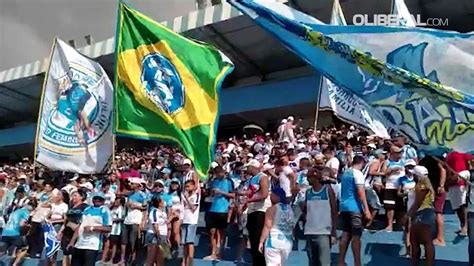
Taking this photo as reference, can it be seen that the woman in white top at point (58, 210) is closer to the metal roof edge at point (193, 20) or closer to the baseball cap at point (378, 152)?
the baseball cap at point (378, 152)

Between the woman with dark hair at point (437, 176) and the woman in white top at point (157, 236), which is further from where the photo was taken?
the woman in white top at point (157, 236)

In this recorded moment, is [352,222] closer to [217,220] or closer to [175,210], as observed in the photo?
[217,220]

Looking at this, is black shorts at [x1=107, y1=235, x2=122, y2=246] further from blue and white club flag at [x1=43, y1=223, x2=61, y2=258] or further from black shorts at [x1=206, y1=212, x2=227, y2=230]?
black shorts at [x1=206, y1=212, x2=227, y2=230]

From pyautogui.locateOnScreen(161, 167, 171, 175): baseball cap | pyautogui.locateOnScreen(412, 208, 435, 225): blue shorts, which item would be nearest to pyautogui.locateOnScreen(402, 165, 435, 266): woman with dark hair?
pyautogui.locateOnScreen(412, 208, 435, 225): blue shorts

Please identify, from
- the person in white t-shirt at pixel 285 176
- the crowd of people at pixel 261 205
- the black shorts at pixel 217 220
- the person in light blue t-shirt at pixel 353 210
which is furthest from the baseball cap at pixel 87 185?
the person in light blue t-shirt at pixel 353 210

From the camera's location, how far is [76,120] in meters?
10.1

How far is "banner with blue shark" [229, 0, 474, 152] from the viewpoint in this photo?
17.4 ft

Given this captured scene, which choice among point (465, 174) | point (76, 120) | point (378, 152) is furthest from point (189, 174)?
point (465, 174)

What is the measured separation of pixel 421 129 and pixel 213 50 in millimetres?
4467

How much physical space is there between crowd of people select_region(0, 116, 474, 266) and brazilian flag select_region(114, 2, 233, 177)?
38.5 inches

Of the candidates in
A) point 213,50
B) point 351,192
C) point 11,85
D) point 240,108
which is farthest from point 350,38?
point 11,85

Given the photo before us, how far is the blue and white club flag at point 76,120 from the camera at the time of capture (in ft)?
32.3

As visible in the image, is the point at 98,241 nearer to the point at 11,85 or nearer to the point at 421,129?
the point at 421,129

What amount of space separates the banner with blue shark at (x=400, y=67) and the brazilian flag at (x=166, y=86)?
2.61 m
